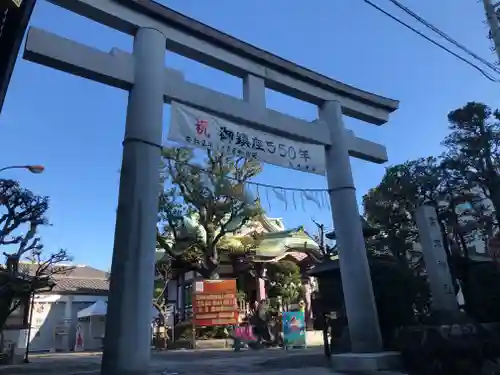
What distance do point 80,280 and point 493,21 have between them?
107 feet

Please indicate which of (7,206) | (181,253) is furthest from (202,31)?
(181,253)

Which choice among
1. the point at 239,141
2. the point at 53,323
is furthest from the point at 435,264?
the point at 53,323

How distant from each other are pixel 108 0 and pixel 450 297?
29.2 ft

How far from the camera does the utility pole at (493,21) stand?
1092cm

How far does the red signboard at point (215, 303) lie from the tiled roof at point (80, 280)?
41.7ft

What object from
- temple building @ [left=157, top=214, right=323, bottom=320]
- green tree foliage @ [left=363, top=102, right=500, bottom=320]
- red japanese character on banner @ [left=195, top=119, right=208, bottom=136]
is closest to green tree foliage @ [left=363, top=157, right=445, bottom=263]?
green tree foliage @ [left=363, top=102, right=500, bottom=320]

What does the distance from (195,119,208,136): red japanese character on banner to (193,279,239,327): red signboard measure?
14193mm

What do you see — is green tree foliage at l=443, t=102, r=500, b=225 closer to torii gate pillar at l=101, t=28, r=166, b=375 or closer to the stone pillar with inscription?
the stone pillar with inscription

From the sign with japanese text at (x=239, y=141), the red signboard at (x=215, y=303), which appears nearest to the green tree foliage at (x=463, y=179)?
the sign with japanese text at (x=239, y=141)

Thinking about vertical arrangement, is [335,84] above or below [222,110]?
above

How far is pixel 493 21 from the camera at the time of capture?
11.1m

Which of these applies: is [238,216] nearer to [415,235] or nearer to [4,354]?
[415,235]

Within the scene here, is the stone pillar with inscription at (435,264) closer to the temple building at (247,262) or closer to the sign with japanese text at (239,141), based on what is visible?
the sign with japanese text at (239,141)

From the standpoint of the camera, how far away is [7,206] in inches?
655
